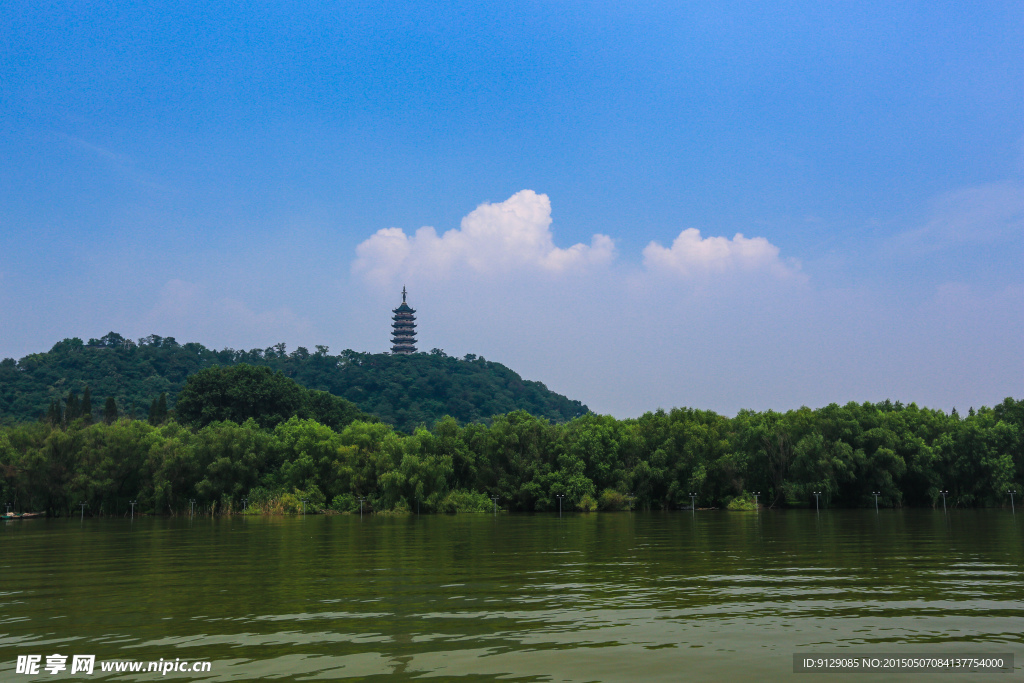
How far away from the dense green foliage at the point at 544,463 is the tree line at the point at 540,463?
209 millimetres

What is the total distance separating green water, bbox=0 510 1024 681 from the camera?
14578 millimetres

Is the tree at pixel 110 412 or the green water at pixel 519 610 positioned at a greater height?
the tree at pixel 110 412

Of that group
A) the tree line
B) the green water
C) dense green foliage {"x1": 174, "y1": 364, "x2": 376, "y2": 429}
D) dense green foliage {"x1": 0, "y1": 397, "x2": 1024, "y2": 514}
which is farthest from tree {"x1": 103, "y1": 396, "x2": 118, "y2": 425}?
the green water

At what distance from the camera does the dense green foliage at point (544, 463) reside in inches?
3925

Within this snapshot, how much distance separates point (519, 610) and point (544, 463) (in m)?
87.8

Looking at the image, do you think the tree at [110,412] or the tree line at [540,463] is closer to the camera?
the tree line at [540,463]

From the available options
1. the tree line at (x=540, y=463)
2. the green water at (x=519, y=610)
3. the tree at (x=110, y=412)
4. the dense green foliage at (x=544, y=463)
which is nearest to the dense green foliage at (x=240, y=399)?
the tree at (x=110, y=412)

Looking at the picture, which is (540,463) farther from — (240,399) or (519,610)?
(519,610)

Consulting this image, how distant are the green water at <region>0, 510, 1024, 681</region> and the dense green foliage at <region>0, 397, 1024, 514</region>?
6595 centimetres

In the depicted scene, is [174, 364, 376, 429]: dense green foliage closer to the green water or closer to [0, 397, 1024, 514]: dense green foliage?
[0, 397, 1024, 514]: dense green foliage

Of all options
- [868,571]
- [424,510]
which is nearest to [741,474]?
[424,510]

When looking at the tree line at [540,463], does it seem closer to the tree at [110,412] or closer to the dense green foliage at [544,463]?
the dense green foliage at [544,463]

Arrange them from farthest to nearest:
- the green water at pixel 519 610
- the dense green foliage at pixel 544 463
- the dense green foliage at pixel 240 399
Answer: the dense green foliage at pixel 240 399 < the dense green foliage at pixel 544 463 < the green water at pixel 519 610

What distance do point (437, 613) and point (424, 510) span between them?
87.7 meters
